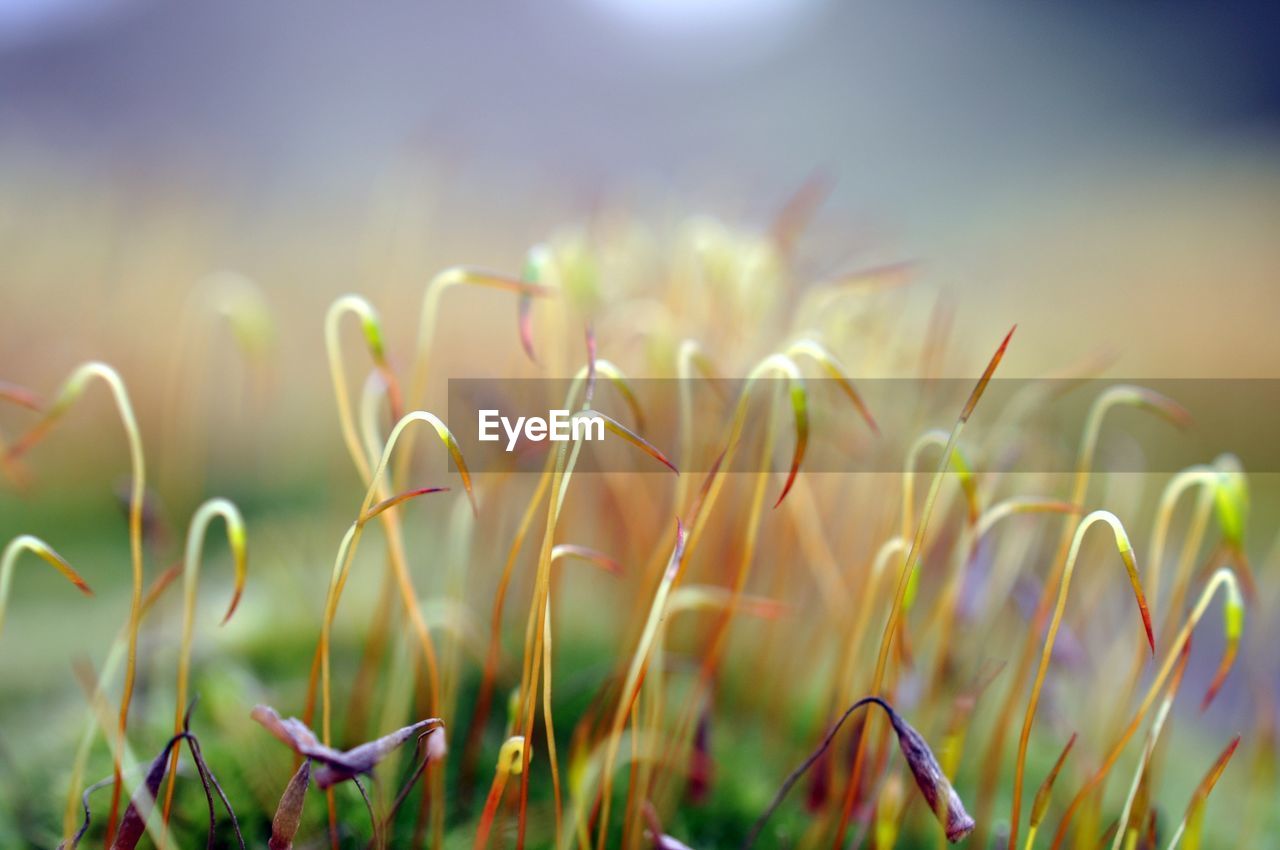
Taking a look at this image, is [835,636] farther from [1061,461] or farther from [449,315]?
[449,315]

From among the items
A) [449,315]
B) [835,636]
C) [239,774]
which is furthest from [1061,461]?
[449,315]

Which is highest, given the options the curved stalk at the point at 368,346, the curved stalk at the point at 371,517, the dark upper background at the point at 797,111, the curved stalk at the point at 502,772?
the dark upper background at the point at 797,111

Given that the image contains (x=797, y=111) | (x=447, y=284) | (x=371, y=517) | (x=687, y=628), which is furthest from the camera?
(x=797, y=111)

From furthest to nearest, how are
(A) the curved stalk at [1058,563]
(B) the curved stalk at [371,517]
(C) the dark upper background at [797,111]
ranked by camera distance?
(C) the dark upper background at [797,111] < (A) the curved stalk at [1058,563] < (B) the curved stalk at [371,517]

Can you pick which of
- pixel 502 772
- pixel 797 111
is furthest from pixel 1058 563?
pixel 797 111

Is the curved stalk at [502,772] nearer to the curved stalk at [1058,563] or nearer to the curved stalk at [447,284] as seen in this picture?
the curved stalk at [447,284]

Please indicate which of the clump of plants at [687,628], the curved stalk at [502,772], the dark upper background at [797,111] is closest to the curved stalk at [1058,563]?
the clump of plants at [687,628]

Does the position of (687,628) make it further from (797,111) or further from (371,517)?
(797,111)

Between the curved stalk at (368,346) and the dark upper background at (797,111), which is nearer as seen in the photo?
the curved stalk at (368,346)
